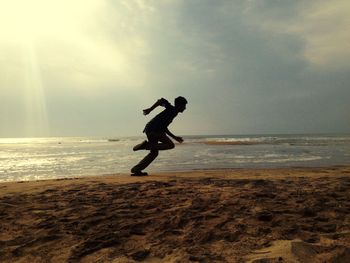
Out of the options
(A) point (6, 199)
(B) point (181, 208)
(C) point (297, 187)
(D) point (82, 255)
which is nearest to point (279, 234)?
(B) point (181, 208)

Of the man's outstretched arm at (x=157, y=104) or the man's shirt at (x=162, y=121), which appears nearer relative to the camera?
the man's outstretched arm at (x=157, y=104)

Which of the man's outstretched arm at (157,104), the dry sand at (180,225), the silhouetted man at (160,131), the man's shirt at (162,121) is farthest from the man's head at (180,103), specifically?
the dry sand at (180,225)

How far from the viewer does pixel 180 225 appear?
3.52 m

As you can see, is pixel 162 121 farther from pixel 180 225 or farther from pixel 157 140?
A: pixel 180 225

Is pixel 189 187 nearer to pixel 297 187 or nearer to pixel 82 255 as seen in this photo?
pixel 297 187

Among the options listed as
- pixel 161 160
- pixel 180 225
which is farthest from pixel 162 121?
pixel 161 160

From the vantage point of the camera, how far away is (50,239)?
10.7 feet

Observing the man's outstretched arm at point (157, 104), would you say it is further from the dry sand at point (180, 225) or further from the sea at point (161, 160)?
the sea at point (161, 160)

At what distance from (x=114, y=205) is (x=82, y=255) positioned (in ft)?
5.24

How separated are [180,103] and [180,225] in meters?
4.81

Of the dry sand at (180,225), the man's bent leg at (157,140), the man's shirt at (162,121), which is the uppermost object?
the man's shirt at (162,121)

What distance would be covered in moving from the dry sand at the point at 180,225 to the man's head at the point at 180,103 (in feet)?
9.87

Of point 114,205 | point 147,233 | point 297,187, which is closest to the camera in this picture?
point 147,233

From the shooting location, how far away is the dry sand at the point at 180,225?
282 cm
